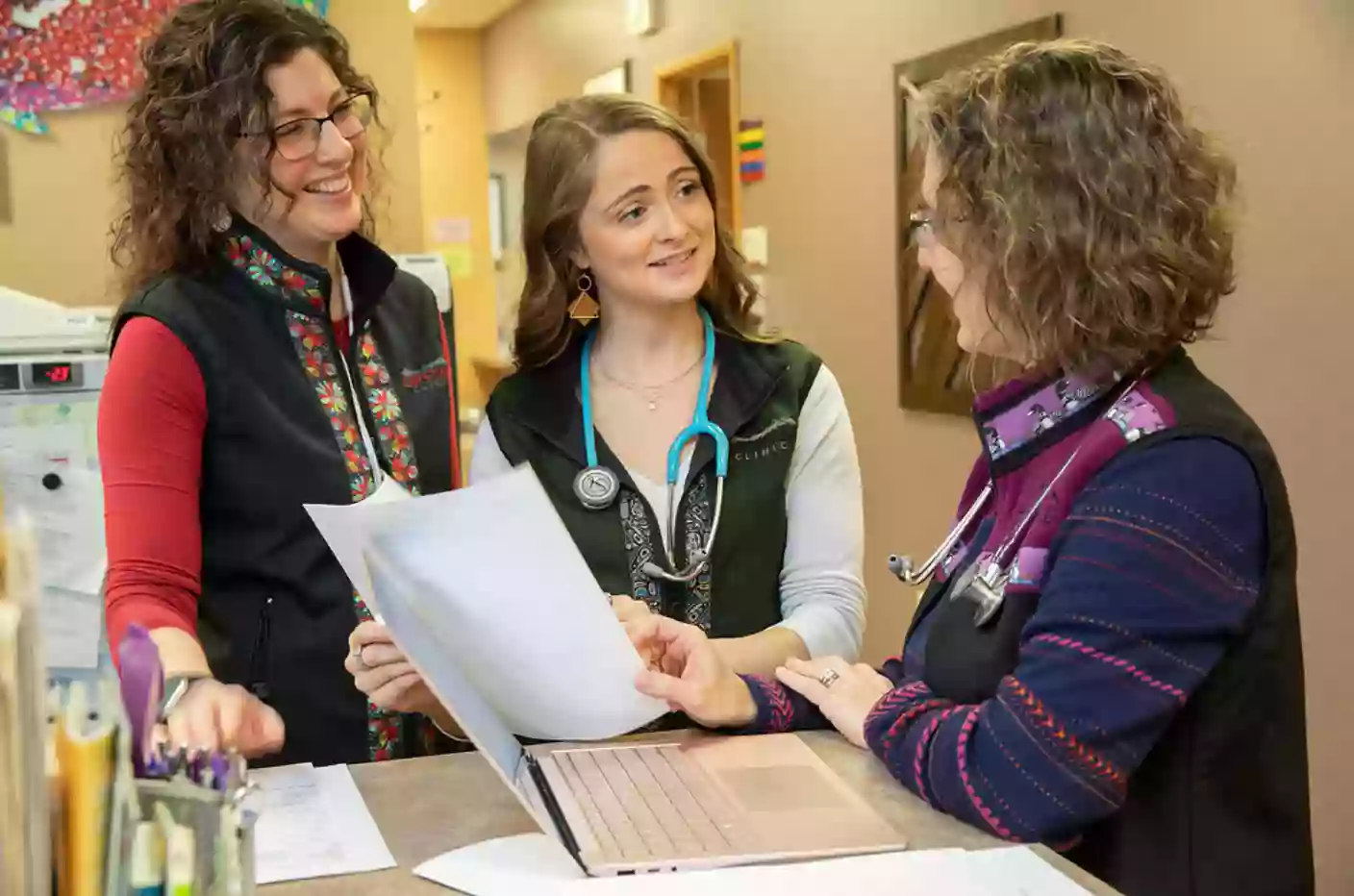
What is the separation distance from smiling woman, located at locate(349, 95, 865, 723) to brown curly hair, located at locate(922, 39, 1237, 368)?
1.70 ft

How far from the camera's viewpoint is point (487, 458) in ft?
5.21

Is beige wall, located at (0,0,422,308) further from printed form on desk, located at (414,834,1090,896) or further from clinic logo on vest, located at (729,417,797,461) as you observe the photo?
printed form on desk, located at (414,834,1090,896)

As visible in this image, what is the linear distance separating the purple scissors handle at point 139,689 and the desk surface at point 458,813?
28cm

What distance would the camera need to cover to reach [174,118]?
147cm

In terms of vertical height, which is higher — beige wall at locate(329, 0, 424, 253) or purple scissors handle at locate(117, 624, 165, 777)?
beige wall at locate(329, 0, 424, 253)

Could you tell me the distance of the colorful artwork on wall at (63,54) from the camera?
9.61ft

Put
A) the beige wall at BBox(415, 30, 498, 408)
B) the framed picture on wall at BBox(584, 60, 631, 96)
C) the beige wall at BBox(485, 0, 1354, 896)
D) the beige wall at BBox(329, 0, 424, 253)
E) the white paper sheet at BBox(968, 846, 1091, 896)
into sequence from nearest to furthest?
1. the white paper sheet at BBox(968, 846, 1091, 896)
2. the beige wall at BBox(485, 0, 1354, 896)
3. the beige wall at BBox(329, 0, 424, 253)
4. the framed picture on wall at BBox(584, 60, 631, 96)
5. the beige wall at BBox(415, 30, 498, 408)

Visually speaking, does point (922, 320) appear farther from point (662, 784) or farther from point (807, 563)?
point (662, 784)

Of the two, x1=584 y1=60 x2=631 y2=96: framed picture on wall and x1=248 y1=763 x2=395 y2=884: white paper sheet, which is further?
x1=584 y1=60 x2=631 y2=96: framed picture on wall

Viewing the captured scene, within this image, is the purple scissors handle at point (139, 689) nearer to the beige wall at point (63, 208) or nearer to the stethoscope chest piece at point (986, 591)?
the stethoscope chest piece at point (986, 591)

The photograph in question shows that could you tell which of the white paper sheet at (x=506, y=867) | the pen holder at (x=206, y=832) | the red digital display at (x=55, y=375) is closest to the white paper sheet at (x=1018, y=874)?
the white paper sheet at (x=506, y=867)

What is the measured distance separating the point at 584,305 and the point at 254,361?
1.42 feet

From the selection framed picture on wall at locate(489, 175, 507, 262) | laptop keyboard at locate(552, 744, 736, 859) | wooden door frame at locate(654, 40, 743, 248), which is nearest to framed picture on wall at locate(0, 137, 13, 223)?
wooden door frame at locate(654, 40, 743, 248)

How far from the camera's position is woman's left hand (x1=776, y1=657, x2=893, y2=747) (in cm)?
119
